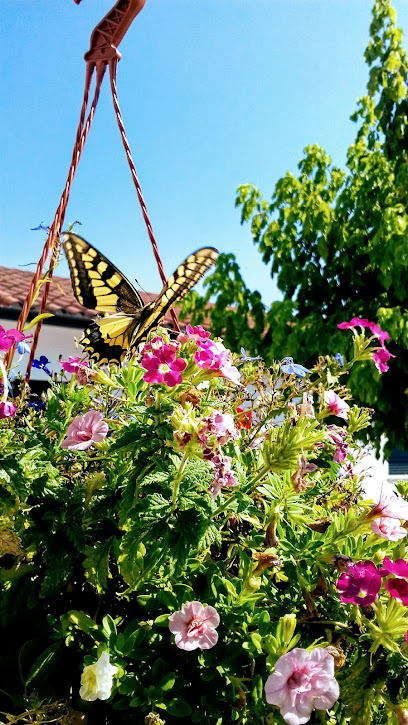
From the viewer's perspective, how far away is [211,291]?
5574 mm

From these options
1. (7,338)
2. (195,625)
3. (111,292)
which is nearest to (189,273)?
(111,292)

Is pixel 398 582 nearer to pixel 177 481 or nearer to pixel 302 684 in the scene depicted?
pixel 302 684

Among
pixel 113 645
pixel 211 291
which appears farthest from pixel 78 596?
pixel 211 291

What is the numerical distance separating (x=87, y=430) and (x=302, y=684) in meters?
0.48

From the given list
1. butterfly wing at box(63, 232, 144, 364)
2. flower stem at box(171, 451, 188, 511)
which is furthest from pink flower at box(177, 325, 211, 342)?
butterfly wing at box(63, 232, 144, 364)

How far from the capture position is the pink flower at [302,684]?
0.70 meters

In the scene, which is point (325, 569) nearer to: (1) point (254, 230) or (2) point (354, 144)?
(1) point (254, 230)

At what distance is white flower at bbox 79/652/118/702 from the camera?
73 cm

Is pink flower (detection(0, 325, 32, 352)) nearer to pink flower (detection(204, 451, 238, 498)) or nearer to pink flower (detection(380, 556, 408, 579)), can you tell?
pink flower (detection(204, 451, 238, 498))

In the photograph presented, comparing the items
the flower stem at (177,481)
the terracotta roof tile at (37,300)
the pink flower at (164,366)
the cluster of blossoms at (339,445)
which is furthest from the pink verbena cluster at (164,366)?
the terracotta roof tile at (37,300)

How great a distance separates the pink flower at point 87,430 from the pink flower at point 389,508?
44 centimetres

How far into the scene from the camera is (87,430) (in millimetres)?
918

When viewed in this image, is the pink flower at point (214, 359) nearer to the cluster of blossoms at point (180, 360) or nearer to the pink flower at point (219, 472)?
the cluster of blossoms at point (180, 360)

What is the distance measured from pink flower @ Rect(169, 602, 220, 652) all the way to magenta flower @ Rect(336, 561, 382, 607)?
0.61 ft
